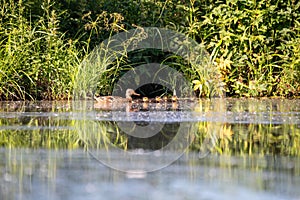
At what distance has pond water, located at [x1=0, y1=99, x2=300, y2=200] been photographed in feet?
11.8

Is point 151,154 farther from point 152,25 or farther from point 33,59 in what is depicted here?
point 152,25

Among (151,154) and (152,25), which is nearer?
(151,154)

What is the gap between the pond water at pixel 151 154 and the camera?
11.8 ft

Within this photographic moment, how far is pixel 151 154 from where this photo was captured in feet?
16.7

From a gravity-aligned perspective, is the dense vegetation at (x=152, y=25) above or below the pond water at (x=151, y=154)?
above

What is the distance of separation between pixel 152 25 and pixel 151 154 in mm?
7602

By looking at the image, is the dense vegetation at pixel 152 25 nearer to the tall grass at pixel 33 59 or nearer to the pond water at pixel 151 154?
the tall grass at pixel 33 59

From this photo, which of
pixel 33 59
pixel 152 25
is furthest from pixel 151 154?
pixel 152 25

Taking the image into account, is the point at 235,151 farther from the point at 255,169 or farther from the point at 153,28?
the point at 153,28

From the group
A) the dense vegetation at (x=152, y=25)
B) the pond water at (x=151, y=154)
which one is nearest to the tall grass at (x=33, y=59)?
the dense vegetation at (x=152, y=25)

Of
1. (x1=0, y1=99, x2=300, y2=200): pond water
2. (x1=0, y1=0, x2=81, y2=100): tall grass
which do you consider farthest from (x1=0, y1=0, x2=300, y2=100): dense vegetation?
(x1=0, y1=99, x2=300, y2=200): pond water

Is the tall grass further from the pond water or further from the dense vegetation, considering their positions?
the pond water

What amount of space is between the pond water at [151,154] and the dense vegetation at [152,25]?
7.86ft

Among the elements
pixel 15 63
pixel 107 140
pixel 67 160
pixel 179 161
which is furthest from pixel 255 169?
pixel 15 63
